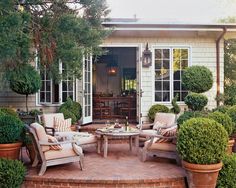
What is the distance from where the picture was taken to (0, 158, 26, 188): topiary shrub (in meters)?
4.93

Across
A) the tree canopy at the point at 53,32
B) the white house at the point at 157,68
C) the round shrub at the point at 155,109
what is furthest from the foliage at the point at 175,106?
the tree canopy at the point at 53,32

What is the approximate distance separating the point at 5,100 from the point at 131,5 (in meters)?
16.1

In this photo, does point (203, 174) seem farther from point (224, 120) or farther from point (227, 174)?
point (224, 120)

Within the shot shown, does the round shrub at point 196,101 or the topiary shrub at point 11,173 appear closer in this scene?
the topiary shrub at point 11,173

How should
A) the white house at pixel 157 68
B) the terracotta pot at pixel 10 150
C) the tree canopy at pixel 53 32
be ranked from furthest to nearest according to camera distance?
the white house at pixel 157 68 < the terracotta pot at pixel 10 150 < the tree canopy at pixel 53 32

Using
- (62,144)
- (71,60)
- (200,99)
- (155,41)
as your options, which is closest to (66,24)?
(71,60)

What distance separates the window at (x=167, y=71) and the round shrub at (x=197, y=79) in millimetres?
985

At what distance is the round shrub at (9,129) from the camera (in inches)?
217

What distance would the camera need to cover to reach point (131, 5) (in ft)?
78.3

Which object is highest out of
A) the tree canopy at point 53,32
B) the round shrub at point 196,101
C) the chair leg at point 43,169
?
the tree canopy at point 53,32

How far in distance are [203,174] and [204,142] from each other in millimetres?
502

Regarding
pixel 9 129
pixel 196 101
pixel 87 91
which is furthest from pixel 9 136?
pixel 196 101

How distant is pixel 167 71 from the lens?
10.3 meters

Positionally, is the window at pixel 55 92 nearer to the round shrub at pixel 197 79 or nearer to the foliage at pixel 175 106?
the foliage at pixel 175 106
